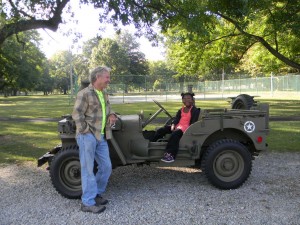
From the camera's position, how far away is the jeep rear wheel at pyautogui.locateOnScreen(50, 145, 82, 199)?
4.95 m

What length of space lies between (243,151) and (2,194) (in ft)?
12.3

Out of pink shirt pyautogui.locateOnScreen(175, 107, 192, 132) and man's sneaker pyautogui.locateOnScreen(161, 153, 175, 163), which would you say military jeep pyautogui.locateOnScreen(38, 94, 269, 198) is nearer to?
man's sneaker pyautogui.locateOnScreen(161, 153, 175, 163)

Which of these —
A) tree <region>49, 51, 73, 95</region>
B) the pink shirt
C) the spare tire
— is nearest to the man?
the pink shirt

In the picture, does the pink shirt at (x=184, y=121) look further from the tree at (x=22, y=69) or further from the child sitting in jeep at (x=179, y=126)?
the tree at (x=22, y=69)

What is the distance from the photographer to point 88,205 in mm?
4465

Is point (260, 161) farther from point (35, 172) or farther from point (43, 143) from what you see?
point (43, 143)

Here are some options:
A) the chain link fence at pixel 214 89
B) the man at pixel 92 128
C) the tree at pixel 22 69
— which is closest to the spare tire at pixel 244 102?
the man at pixel 92 128

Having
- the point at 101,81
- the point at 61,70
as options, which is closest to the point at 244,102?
the point at 101,81

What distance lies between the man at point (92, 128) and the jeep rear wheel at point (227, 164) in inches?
64.1

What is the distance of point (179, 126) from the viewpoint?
568cm

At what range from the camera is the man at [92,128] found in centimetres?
432

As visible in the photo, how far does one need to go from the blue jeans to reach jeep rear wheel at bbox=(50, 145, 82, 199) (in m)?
0.47

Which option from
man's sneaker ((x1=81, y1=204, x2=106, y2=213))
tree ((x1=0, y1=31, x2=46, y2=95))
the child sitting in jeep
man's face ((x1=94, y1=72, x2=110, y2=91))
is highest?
tree ((x1=0, y1=31, x2=46, y2=95))

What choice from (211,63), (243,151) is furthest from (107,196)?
(211,63)
